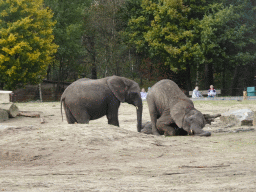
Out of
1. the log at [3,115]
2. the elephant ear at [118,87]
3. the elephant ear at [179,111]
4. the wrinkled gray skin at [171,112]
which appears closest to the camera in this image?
the wrinkled gray skin at [171,112]

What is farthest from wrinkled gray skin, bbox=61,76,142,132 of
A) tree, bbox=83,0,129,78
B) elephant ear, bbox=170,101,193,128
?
tree, bbox=83,0,129,78

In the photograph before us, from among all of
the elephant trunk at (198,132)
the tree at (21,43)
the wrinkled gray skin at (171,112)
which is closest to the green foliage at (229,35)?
the tree at (21,43)

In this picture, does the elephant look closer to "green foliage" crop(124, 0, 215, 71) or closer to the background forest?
the background forest

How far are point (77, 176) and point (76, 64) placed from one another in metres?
40.3

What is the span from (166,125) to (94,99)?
2241 mm

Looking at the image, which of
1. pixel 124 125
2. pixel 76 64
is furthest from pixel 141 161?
pixel 76 64

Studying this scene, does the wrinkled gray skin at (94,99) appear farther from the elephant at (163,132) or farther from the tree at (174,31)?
the tree at (174,31)

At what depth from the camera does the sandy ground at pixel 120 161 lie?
5.40 metres

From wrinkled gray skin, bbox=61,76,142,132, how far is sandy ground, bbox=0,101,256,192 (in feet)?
5.23

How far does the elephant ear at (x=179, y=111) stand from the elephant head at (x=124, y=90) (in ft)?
4.06

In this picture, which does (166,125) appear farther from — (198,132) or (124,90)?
(124,90)

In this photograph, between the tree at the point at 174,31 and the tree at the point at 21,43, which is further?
the tree at the point at 174,31

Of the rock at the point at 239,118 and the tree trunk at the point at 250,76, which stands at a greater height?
the tree trunk at the point at 250,76

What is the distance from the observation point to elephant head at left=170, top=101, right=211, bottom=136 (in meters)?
10.8
